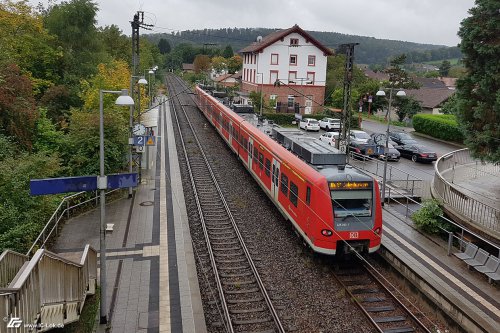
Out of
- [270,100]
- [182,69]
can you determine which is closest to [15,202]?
[270,100]

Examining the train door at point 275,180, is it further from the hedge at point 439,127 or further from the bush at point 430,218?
the hedge at point 439,127

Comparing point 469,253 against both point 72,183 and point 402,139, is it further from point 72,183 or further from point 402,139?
point 402,139

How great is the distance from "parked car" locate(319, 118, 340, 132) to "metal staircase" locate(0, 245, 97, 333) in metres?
33.9

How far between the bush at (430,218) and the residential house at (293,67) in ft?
126

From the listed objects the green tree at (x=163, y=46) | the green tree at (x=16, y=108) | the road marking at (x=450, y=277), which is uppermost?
the green tree at (x=163, y=46)

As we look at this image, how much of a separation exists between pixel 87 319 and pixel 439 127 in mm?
34646

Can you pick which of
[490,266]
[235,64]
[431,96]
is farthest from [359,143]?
[235,64]

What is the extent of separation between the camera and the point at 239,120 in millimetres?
26453

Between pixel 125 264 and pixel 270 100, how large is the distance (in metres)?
39.7

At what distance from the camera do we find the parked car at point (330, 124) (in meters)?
42.4

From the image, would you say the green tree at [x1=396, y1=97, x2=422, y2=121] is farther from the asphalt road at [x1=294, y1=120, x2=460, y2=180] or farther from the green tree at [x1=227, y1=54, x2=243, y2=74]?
the green tree at [x1=227, y1=54, x2=243, y2=74]

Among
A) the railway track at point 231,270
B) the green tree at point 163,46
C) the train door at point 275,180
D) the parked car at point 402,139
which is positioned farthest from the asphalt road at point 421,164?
the green tree at point 163,46

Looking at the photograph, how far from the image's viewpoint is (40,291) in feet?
24.6

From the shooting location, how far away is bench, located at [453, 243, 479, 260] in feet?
43.2
